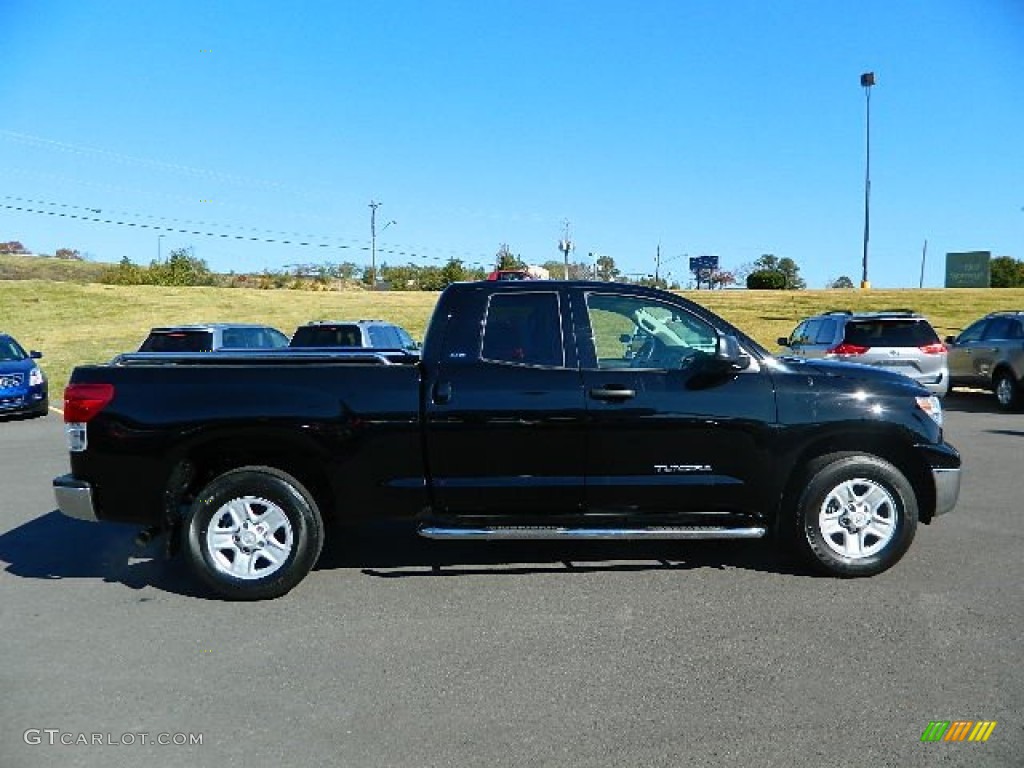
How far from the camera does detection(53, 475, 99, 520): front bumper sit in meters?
4.87

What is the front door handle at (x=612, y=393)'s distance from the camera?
4918 millimetres

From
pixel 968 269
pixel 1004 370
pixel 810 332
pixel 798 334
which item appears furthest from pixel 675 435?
pixel 968 269

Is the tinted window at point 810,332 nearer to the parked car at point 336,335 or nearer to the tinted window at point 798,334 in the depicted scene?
the tinted window at point 798,334

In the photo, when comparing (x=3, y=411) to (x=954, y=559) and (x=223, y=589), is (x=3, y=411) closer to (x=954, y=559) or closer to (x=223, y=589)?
(x=223, y=589)

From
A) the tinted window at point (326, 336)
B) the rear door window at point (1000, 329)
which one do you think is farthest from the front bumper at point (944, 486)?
the rear door window at point (1000, 329)

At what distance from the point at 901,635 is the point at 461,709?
236 centimetres

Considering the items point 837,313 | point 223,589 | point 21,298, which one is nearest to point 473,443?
point 223,589

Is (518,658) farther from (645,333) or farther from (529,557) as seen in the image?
(645,333)

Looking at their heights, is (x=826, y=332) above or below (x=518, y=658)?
above

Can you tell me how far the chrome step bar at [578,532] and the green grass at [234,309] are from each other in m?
26.5

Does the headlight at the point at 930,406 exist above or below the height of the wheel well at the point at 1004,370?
above

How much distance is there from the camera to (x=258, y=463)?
16.5 ft

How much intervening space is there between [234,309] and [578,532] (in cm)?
4433

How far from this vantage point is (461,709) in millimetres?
3482
